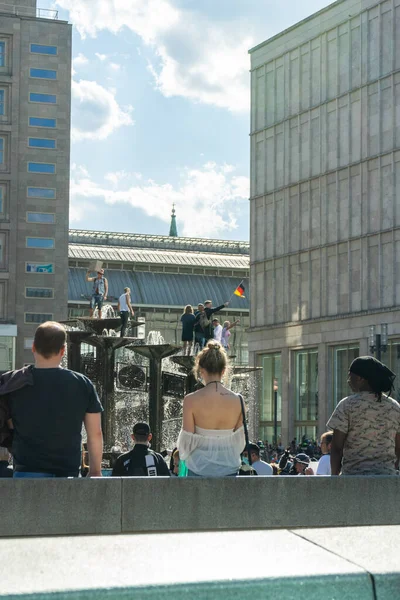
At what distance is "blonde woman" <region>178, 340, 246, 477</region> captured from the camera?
7.82m

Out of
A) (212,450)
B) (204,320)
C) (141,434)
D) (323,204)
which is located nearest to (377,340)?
(204,320)

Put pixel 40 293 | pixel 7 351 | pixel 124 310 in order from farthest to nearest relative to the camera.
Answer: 1. pixel 40 293
2. pixel 7 351
3. pixel 124 310

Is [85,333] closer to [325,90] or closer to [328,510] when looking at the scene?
[328,510]

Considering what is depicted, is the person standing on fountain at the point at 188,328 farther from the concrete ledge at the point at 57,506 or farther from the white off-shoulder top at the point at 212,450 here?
the concrete ledge at the point at 57,506

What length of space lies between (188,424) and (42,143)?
6801cm

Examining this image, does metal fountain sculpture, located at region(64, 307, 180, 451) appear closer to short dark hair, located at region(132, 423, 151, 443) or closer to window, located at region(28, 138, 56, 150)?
short dark hair, located at region(132, 423, 151, 443)

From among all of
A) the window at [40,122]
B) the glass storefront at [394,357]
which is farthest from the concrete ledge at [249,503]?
the window at [40,122]

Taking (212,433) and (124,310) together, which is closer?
(212,433)

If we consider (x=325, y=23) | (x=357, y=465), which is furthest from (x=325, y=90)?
(x=357, y=465)

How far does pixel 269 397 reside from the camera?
237ft

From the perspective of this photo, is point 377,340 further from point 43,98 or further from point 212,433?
point 212,433

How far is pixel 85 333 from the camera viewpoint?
88.7ft

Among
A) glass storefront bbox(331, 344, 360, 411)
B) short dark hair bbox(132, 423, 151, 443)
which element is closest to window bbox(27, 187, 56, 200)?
glass storefront bbox(331, 344, 360, 411)

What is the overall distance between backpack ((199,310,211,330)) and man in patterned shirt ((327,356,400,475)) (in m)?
21.3
